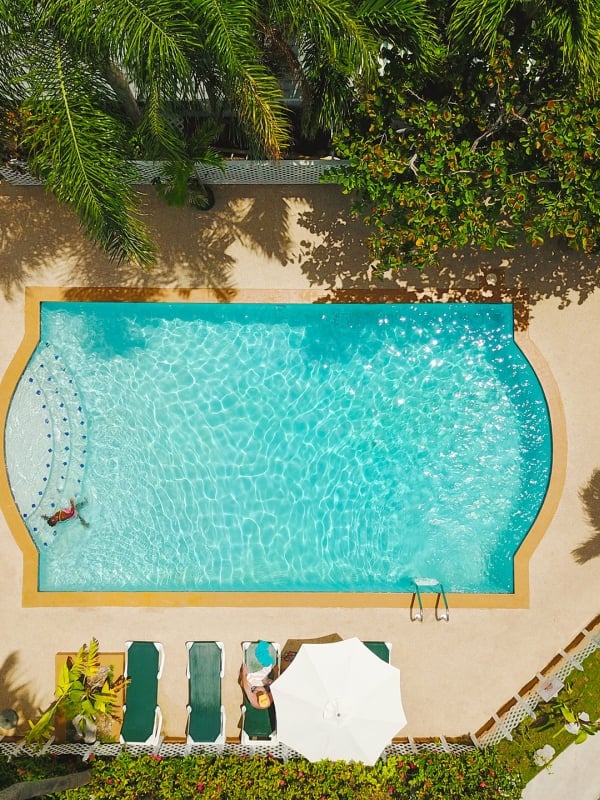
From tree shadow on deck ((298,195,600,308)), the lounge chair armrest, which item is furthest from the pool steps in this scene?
tree shadow on deck ((298,195,600,308))

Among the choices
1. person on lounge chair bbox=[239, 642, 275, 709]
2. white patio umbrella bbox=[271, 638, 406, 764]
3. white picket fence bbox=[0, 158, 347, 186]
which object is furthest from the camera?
person on lounge chair bbox=[239, 642, 275, 709]

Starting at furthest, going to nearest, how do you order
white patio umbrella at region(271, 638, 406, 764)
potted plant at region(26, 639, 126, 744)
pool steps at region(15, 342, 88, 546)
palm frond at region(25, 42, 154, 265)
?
pool steps at region(15, 342, 88, 546), potted plant at region(26, 639, 126, 744), white patio umbrella at region(271, 638, 406, 764), palm frond at region(25, 42, 154, 265)

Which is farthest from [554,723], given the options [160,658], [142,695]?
[142,695]

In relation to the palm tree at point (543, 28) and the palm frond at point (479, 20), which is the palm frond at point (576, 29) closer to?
the palm tree at point (543, 28)

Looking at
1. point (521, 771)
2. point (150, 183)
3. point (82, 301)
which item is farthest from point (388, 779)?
point (150, 183)

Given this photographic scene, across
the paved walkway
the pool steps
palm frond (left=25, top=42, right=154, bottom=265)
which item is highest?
palm frond (left=25, top=42, right=154, bottom=265)

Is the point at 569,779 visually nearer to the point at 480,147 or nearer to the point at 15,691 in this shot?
the point at 15,691

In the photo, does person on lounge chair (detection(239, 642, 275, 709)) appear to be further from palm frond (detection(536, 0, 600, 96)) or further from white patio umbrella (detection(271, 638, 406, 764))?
palm frond (detection(536, 0, 600, 96))

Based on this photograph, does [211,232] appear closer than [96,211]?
No

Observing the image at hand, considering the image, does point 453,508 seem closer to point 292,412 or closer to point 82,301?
point 292,412
